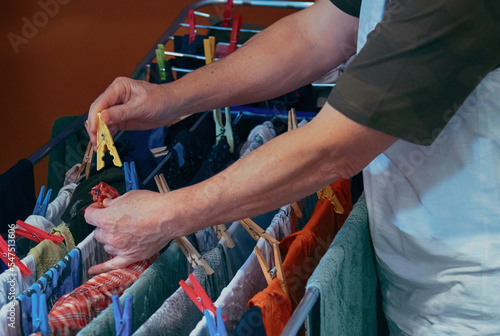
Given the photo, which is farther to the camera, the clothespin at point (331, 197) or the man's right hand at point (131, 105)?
the clothespin at point (331, 197)

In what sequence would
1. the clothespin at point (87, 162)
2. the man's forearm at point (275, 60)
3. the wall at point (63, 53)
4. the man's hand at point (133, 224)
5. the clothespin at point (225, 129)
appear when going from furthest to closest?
the wall at point (63, 53), the clothespin at point (225, 129), the clothespin at point (87, 162), the man's forearm at point (275, 60), the man's hand at point (133, 224)

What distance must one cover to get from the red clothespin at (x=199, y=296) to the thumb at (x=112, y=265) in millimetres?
140

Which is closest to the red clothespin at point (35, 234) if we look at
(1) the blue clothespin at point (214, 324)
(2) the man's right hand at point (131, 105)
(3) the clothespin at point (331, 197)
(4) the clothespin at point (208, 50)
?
(2) the man's right hand at point (131, 105)

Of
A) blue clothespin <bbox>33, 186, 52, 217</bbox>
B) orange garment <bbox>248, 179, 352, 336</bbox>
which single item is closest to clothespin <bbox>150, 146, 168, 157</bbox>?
blue clothespin <bbox>33, 186, 52, 217</bbox>

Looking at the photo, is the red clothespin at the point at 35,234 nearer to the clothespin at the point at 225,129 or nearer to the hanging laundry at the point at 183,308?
the hanging laundry at the point at 183,308

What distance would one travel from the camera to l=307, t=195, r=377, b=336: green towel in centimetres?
105

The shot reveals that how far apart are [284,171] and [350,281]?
36 cm

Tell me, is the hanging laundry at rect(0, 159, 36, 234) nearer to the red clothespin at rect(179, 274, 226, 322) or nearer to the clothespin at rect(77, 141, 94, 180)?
the clothespin at rect(77, 141, 94, 180)

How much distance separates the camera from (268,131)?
67.7 inches

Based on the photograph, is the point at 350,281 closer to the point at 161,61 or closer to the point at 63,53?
the point at 161,61

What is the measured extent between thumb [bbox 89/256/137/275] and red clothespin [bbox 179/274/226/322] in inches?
5.5

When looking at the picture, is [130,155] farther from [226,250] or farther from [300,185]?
[300,185]

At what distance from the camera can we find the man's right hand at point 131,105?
47.3 inches

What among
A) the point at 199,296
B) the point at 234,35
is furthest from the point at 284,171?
the point at 234,35
